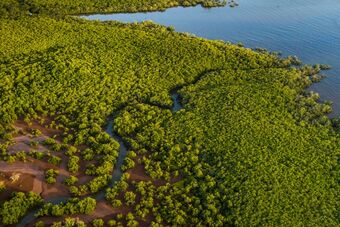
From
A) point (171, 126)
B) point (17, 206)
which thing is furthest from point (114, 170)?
point (17, 206)

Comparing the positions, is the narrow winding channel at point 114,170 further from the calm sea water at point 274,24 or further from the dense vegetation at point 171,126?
the calm sea water at point 274,24

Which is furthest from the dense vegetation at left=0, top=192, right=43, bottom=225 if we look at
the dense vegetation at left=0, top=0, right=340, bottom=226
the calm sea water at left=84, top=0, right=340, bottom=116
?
the calm sea water at left=84, top=0, right=340, bottom=116

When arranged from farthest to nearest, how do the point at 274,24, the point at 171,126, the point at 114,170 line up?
1. the point at 274,24
2. the point at 171,126
3. the point at 114,170

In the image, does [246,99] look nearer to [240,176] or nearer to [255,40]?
[240,176]

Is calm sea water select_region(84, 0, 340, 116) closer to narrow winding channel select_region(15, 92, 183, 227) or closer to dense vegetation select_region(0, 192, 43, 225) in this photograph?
narrow winding channel select_region(15, 92, 183, 227)

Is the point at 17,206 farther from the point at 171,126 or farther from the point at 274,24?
the point at 274,24

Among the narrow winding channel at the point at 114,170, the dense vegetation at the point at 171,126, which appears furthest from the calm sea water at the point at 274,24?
the narrow winding channel at the point at 114,170

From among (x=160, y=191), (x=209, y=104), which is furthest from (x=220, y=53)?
(x=160, y=191)
